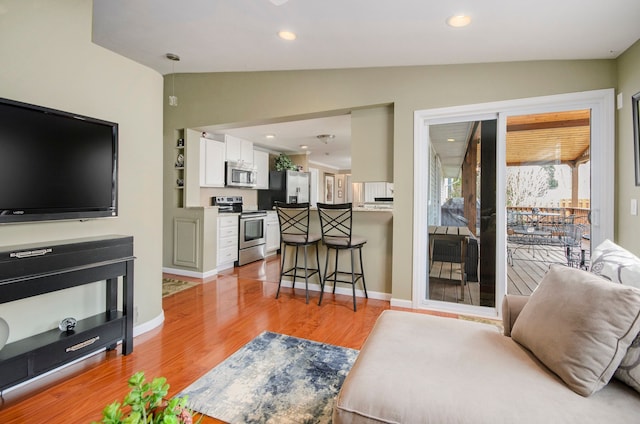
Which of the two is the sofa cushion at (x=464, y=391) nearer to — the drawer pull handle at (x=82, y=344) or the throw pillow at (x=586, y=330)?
the throw pillow at (x=586, y=330)

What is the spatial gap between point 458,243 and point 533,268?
0.70m

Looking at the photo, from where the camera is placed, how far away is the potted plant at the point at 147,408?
70 cm

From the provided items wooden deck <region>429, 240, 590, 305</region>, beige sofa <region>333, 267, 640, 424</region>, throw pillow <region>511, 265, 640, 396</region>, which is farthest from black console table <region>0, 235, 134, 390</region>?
wooden deck <region>429, 240, 590, 305</region>

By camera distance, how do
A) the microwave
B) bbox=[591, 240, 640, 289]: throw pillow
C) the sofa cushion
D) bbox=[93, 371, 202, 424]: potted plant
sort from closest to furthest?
1. bbox=[93, 371, 202, 424]: potted plant
2. the sofa cushion
3. bbox=[591, 240, 640, 289]: throw pillow
4. the microwave

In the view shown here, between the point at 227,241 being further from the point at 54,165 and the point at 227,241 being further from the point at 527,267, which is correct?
the point at 527,267

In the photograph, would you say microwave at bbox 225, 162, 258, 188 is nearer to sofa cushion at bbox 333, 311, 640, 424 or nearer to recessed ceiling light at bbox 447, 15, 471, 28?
recessed ceiling light at bbox 447, 15, 471, 28

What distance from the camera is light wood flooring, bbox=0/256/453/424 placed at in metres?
1.78

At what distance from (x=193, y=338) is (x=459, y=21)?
3.21m

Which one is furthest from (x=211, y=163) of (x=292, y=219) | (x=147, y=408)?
(x=147, y=408)

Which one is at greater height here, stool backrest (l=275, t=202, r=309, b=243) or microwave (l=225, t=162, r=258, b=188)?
microwave (l=225, t=162, r=258, b=188)

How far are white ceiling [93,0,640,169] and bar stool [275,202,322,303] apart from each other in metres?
1.64

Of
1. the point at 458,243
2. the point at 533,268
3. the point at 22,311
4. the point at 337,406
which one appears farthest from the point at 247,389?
the point at 533,268

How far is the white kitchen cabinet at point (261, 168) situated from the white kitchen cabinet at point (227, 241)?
1604 mm

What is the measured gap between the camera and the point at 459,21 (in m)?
2.23
